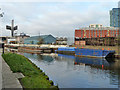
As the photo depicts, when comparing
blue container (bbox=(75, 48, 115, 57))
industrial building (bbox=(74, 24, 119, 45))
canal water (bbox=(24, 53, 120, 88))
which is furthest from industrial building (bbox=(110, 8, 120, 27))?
canal water (bbox=(24, 53, 120, 88))

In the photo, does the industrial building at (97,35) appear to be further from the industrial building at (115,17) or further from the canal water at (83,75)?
the industrial building at (115,17)

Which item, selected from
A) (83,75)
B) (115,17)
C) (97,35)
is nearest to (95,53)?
(83,75)

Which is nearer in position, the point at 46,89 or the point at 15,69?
the point at 46,89

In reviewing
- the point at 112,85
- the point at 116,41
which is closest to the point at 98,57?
the point at 116,41

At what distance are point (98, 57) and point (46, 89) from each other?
144 feet

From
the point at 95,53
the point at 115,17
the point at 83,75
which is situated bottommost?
the point at 83,75

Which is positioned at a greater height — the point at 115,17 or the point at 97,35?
the point at 115,17

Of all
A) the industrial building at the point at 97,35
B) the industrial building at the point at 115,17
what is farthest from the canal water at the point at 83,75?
the industrial building at the point at 115,17

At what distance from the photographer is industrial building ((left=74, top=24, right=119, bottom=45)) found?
74.7m

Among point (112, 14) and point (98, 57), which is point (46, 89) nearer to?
point (98, 57)

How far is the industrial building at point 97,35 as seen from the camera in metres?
74.7

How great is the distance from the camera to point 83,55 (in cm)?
5441

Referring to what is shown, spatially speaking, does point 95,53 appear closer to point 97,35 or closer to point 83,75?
point 83,75

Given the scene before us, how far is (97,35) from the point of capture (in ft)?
345
